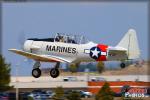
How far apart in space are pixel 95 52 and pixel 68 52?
6.06 feet

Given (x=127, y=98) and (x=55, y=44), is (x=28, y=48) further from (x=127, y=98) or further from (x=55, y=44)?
(x=127, y=98)

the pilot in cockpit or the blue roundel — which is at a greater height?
the pilot in cockpit

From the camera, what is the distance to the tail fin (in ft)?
155

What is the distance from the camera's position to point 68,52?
46156mm

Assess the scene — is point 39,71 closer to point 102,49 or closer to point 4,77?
point 102,49

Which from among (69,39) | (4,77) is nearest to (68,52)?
(69,39)

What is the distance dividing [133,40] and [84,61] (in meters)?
4.35

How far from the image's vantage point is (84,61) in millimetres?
46625

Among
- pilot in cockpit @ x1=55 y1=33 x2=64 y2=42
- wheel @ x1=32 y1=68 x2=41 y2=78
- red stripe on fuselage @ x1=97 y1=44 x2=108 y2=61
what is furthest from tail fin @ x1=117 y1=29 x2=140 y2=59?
wheel @ x1=32 y1=68 x2=41 y2=78

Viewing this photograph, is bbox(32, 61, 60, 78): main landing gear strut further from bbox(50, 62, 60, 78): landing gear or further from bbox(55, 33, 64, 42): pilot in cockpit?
bbox(55, 33, 64, 42): pilot in cockpit

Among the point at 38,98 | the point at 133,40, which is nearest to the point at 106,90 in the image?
the point at 38,98

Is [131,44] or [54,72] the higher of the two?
[131,44]

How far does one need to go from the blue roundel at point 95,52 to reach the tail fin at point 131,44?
80.3 inches

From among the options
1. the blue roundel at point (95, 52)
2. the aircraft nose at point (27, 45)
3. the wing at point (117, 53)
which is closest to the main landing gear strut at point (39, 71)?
the aircraft nose at point (27, 45)
